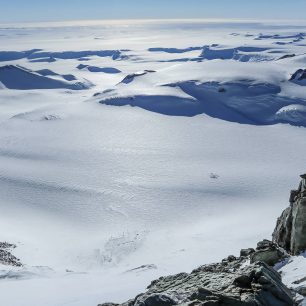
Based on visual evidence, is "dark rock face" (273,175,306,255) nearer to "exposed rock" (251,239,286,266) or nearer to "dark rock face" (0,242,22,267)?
"exposed rock" (251,239,286,266)

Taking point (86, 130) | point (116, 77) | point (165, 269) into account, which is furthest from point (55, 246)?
point (116, 77)

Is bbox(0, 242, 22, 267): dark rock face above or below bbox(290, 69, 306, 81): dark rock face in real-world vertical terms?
below

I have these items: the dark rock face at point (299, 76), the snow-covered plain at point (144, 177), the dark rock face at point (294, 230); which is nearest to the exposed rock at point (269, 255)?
the dark rock face at point (294, 230)

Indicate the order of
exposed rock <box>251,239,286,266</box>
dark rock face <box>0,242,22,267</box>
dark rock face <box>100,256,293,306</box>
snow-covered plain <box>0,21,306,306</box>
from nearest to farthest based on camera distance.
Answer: dark rock face <box>100,256,293,306</box> < exposed rock <box>251,239,286,266</box> < dark rock face <box>0,242,22,267</box> < snow-covered plain <box>0,21,306,306</box>

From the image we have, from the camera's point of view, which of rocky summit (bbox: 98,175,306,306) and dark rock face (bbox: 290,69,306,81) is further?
dark rock face (bbox: 290,69,306,81)

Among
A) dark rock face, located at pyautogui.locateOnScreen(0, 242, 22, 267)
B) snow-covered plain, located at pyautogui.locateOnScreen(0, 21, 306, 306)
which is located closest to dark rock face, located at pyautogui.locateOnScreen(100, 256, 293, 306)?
snow-covered plain, located at pyautogui.locateOnScreen(0, 21, 306, 306)

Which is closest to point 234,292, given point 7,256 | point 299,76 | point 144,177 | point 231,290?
point 231,290
